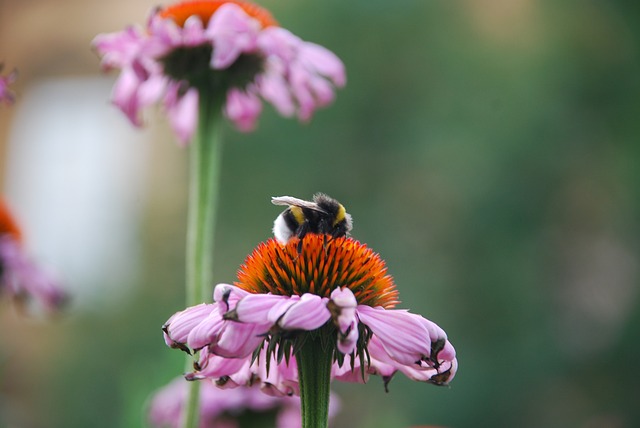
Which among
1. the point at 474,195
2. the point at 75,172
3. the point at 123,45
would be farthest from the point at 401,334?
the point at 75,172

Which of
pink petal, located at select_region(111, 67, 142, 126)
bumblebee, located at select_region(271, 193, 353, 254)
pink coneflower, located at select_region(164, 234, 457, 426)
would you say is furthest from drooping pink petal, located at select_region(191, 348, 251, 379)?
pink petal, located at select_region(111, 67, 142, 126)

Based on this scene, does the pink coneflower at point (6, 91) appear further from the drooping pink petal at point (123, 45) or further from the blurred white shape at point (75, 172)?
the blurred white shape at point (75, 172)

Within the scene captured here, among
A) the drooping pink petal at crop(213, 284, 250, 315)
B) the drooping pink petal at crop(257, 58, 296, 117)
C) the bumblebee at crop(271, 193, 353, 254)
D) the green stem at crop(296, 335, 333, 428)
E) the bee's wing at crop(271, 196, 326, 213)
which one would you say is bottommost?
the green stem at crop(296, 335, 333, 428)

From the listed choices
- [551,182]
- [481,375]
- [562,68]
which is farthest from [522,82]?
[481,375]

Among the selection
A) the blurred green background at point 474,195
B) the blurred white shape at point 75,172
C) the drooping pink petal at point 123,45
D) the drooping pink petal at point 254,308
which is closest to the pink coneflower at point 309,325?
the drooping pink petal at point 254,308

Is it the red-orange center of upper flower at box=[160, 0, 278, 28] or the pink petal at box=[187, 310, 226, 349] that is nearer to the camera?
the pink petal at box=[187, 310, 226, 349]

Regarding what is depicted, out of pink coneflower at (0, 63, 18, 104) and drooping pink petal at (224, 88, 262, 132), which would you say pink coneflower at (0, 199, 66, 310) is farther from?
pink coneflower at (0, 63, 18, 104)
